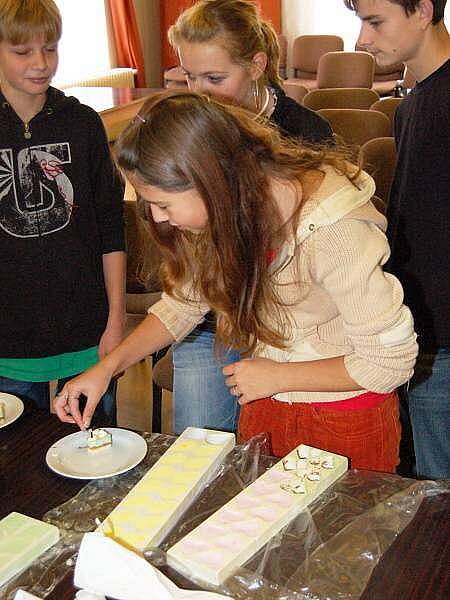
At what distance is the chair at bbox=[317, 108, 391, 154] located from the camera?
352 centimetres

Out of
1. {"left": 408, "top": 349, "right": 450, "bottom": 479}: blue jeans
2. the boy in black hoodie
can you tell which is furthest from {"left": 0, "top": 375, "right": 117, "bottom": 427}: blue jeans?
{"left": 408, "top": 349, "right": 450, "bottom": 479}: blue jeans

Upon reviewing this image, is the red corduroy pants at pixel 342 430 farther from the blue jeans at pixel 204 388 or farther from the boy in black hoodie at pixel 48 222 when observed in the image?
the boy in black hoodie at pixel 48 222

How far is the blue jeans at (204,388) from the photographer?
5.30 ft

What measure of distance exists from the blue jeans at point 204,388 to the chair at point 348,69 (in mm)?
4951

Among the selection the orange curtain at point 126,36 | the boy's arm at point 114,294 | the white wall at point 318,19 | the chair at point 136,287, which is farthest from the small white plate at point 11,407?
the white wall at point 318,19

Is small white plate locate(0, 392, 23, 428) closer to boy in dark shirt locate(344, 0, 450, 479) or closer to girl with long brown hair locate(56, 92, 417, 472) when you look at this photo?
girl with long brown hair locate(56, 92, 417, 472)

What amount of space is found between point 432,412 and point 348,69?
4996 millimetres

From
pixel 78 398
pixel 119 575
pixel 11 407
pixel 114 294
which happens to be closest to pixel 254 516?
pixel 119 575

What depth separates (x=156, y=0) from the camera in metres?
7.76

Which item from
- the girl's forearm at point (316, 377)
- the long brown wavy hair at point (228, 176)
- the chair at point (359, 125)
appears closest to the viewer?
the long brown wavy hair at point (228, 176)

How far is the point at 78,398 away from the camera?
1315 millimetres

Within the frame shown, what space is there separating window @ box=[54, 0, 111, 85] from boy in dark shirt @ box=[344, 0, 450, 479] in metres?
4.79

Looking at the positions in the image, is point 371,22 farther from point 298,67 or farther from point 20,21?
point 298,67

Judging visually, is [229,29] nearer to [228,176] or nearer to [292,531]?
[228,176]
